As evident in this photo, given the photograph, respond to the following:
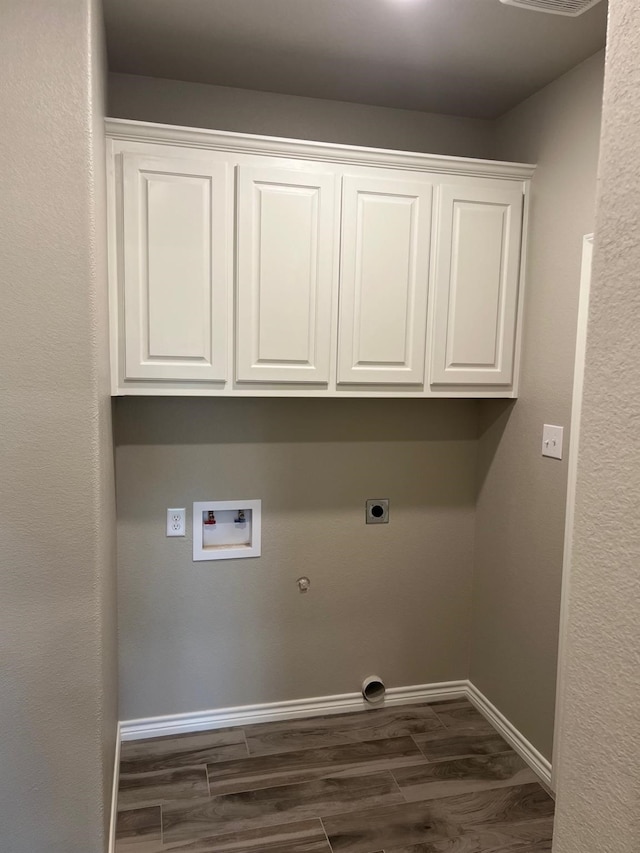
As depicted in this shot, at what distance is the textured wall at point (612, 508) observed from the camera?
24.7 inches

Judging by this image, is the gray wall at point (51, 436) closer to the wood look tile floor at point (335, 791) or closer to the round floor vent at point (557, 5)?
the wood look tile floor at point (335, 791)

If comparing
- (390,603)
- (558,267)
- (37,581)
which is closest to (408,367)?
(558,267)

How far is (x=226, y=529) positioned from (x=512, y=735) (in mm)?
1518

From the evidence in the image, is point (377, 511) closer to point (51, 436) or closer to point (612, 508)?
point (51, 436)

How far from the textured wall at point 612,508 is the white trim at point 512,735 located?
190cm

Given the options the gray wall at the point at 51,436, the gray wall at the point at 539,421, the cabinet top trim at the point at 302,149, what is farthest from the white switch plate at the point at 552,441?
the gray wall at the point at 51,436

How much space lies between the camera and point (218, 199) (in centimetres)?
208

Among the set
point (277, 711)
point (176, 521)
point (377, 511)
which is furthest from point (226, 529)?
point (277, 711)

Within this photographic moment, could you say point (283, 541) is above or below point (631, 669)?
below

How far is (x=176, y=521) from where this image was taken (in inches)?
98.1

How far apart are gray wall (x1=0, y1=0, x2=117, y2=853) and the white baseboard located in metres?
0.91

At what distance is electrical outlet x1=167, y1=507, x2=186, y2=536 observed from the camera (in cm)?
248

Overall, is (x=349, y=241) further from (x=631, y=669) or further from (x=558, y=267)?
(x=631, y=669)

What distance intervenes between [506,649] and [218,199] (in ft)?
7.23
